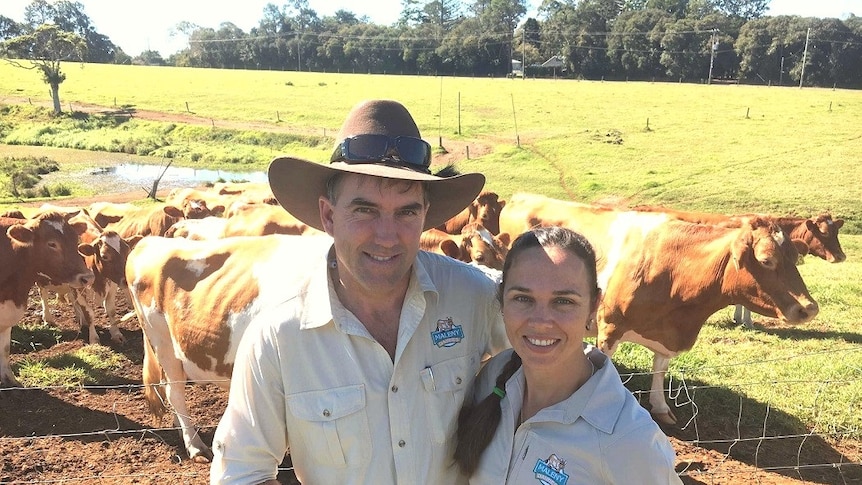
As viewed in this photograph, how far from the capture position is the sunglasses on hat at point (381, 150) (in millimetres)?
2238

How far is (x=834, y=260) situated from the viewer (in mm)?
11555

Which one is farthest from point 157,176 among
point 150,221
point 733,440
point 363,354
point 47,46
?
point 363,354

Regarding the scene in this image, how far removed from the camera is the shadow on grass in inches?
211

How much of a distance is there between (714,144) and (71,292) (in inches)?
1124

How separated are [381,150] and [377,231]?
30 cm

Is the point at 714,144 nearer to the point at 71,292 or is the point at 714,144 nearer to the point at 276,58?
the point at 71,292

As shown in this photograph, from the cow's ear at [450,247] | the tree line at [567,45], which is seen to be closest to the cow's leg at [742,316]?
the cow's ear at [450,247]

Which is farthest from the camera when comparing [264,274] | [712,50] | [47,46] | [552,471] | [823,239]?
[712,50]

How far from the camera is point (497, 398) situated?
7.31 ft

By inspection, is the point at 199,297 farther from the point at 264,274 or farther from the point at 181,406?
the point at 181,406

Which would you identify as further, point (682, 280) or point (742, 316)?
point (742, 316)

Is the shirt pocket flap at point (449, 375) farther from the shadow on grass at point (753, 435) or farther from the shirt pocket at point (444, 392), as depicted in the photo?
the shadow on grass at point (753, 435)

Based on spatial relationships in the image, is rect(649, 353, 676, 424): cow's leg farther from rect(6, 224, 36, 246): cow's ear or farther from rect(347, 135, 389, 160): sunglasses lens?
rect(6, 224, 36, 246): cow's ear

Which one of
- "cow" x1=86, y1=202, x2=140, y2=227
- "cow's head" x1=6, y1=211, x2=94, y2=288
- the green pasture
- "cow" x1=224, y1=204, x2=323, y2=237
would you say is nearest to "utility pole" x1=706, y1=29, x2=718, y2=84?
the green pasture
